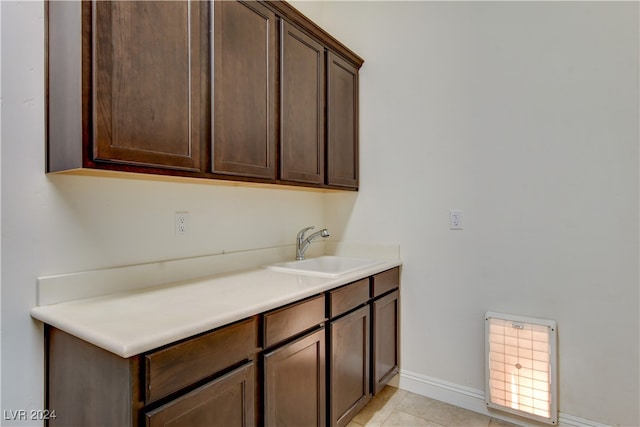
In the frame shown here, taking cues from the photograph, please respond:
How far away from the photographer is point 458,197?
2092 millimetres

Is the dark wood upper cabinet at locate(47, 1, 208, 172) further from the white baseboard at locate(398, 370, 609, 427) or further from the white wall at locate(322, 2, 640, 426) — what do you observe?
the white baseboard at locate(398, 370, 609, 427)

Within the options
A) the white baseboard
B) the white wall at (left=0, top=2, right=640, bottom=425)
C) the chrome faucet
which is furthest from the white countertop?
the white baseboard

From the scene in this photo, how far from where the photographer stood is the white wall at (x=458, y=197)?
46.7 inches

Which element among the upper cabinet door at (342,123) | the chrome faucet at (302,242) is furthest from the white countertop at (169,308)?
the upper cabinet door at (342,123)

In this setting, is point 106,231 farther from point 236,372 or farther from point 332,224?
point 332,224

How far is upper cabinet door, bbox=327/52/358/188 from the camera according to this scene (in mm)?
2143

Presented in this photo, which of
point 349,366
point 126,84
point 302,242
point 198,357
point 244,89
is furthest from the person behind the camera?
point 302,242

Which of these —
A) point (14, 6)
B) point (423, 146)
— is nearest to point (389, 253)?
point (423, 146)

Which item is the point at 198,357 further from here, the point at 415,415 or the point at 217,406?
the point at 415,415

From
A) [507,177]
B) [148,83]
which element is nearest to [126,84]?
[148,83]

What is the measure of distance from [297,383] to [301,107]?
54.3 inches

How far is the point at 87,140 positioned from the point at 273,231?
125 cm

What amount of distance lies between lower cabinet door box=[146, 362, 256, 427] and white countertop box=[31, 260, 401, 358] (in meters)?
0.19

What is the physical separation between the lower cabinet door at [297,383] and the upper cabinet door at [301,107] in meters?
0.84
